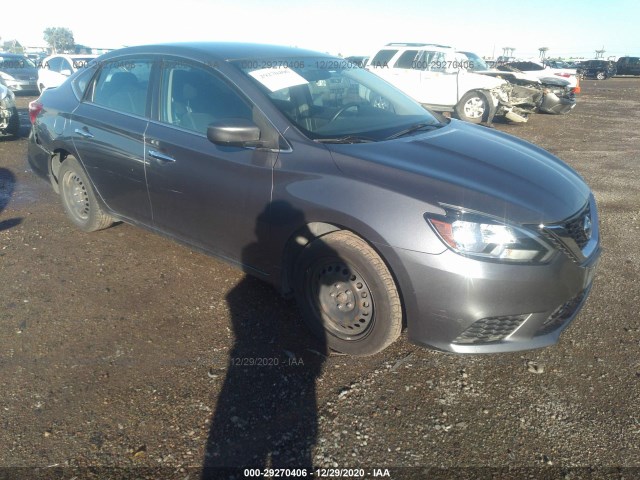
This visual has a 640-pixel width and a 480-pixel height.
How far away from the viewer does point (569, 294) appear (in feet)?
8.34

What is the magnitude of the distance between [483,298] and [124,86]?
3.15m

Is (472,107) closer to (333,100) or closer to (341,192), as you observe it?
(333,100)

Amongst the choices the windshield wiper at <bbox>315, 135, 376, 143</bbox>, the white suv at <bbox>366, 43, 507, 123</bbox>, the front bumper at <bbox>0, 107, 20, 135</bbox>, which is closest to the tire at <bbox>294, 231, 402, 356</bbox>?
the windshield wiper at <bbox>315, 135, 376, 143</bbox>

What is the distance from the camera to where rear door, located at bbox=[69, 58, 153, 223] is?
370cm

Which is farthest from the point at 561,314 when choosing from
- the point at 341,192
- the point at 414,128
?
the point at 414,128

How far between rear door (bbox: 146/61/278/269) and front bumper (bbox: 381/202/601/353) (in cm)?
97

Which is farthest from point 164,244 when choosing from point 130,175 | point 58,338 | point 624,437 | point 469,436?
point 624,437

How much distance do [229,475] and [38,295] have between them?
7.37 ft

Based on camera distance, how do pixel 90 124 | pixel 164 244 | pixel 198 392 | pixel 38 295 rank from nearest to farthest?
pixel 198 392, pixel 38 295, pixel 90 124, pixel 164 244

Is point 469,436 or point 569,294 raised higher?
point 569,294

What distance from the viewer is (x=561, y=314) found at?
105 inches

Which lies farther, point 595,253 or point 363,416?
point 595,253

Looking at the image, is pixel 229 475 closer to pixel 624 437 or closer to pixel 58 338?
pixel 58 338

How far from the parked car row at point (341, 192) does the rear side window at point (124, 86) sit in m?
0.02
